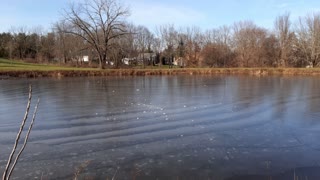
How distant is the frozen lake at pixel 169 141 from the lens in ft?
19.7

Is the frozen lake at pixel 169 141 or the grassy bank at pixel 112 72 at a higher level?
the grassy bank at pixel 112 72

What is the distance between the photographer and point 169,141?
26.4ft

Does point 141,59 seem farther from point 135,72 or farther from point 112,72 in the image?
point 112,72

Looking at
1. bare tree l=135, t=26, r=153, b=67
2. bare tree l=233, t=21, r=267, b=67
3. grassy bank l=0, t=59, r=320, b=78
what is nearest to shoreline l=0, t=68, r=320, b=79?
grassy bank l=0, t=59, r=320, b=78

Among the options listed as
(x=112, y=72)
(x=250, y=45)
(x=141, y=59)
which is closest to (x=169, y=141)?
(x=112, y=72)

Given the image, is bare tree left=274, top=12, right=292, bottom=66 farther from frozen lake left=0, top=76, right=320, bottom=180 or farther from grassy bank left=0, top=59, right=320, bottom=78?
frozen lake left=0, top=76, right=320, bottom=180

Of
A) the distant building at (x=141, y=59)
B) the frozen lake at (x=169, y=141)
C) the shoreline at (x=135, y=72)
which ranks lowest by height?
the frozen lake at (x=169, y=141)

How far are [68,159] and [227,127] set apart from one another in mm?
4742

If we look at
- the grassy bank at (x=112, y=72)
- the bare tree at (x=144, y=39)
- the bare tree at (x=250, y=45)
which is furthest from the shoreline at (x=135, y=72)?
the bare tree at (x=144, y=39)

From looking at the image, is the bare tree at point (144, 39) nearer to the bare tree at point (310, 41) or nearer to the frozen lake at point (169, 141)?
the bare tree at point (310, 41)

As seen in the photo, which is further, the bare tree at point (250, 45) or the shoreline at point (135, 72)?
the bare tree at point (250, 45)

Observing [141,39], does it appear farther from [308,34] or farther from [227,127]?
[227,127]

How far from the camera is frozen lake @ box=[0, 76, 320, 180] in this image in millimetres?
5992

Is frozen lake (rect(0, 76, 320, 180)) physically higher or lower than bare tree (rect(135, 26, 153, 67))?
lower
